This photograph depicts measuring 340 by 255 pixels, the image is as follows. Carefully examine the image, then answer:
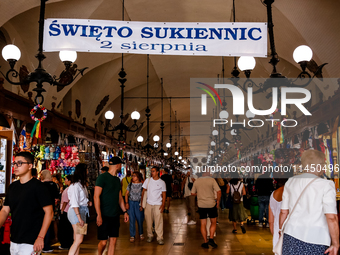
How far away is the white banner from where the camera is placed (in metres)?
4.96

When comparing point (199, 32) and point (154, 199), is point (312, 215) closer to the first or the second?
point (199, 32)

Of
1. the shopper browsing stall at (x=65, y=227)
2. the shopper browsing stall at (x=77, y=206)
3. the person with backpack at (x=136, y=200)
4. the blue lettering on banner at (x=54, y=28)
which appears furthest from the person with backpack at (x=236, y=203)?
the blue lettering on banner at (x=54, y=28)

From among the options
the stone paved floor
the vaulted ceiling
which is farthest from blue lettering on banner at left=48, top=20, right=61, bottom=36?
the stone paved floor

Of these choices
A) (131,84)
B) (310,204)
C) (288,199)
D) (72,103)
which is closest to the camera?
(310,204)

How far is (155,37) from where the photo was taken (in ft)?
16.3

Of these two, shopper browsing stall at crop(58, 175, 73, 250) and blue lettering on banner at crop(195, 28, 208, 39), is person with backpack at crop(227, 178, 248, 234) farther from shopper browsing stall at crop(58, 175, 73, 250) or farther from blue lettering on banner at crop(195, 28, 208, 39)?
blue lettering on banner at crop(195, 28, 208, 39)

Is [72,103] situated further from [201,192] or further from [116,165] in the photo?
[116,165]

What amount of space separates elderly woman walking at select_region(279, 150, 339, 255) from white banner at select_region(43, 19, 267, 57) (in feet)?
6.82

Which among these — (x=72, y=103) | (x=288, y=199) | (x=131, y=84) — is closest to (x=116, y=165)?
(x=288, y=199)

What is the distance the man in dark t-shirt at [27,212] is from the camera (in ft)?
10.7

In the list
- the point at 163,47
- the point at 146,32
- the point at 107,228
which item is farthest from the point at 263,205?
the point at 146,32

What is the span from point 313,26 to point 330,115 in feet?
7.90

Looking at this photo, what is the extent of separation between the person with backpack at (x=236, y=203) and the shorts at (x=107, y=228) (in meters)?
4.57

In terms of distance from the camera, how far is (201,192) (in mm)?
7465
